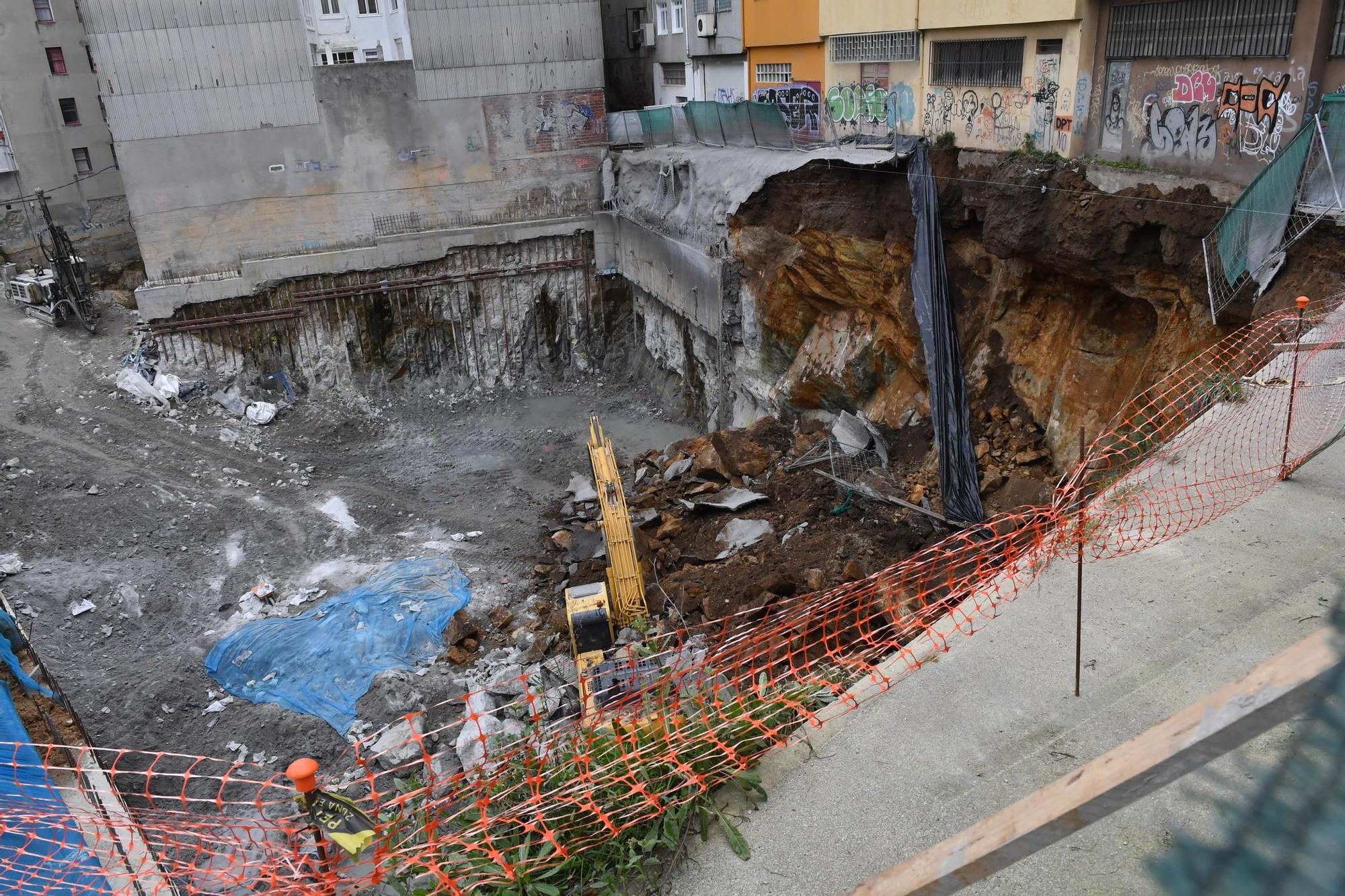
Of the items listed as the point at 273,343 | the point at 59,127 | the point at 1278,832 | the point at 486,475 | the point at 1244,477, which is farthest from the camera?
the point at 59,127

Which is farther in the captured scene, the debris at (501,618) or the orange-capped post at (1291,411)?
the debris at (501,618)

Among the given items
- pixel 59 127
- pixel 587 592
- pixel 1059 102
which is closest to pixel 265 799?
pixel 587 592

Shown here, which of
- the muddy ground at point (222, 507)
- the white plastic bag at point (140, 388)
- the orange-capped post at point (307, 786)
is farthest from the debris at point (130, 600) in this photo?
the orange-capped post at point (307, 786)

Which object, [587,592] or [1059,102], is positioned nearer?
[587,592]

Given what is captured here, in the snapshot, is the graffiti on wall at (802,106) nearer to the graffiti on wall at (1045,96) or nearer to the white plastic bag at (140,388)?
the graffiti on wall at (1045,96)

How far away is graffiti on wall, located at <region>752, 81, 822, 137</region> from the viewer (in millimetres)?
18109

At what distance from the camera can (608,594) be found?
11352 millimetres

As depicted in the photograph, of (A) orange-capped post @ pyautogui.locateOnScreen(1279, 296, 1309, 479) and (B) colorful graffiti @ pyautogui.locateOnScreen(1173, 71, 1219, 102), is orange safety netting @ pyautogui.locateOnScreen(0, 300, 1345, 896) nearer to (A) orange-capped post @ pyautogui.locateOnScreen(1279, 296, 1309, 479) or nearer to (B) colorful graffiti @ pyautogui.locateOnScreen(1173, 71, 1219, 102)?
(A) orange-capped post @ pyautogui.locateOnScreen(1279, 296, 1309, 479)

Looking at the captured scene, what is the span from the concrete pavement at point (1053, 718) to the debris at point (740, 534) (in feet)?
21.1

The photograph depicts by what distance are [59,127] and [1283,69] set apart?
109 ft

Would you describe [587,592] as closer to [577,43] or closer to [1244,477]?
[1244,477]

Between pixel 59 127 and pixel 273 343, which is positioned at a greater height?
pixel 59 127

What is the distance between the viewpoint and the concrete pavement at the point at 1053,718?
3906 mm

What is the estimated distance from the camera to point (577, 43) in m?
21.0
